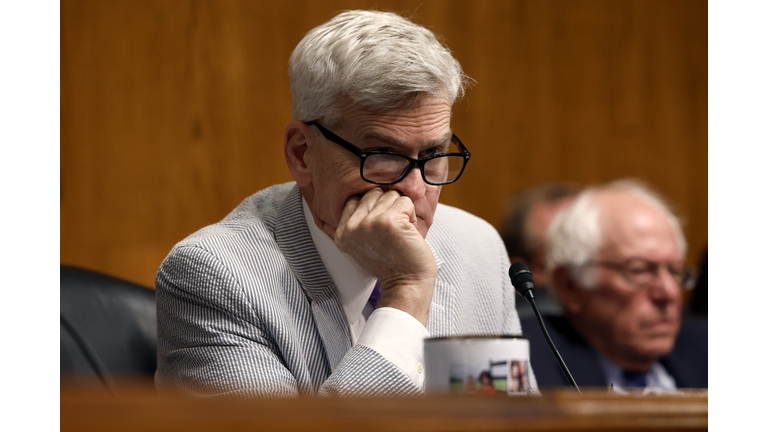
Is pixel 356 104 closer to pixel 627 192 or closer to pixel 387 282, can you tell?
pixel 387 282

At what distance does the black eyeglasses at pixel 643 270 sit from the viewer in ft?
6.51

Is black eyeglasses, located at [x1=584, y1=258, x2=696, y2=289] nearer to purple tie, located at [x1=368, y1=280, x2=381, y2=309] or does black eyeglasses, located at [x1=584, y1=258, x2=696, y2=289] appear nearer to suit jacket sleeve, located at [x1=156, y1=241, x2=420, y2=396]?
purple tie, located at [x1=368, y1=280, x2=381, y2=309]

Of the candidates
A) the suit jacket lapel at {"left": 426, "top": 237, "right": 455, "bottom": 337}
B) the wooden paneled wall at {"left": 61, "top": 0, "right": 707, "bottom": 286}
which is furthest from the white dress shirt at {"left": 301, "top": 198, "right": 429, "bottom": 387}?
the wooden paneled wall at {"left": 61, "top": 0, "right": 707, "bottom": 286}

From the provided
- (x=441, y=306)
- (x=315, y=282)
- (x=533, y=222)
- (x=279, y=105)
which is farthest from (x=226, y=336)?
(x=533, y=222)

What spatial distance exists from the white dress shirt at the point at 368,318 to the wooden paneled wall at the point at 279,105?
4.62 feet

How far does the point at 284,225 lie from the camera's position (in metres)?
1.25

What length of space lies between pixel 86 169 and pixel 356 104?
157 centimetres

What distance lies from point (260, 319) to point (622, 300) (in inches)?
47.0

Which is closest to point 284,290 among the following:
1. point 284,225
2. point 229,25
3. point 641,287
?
point 284,225

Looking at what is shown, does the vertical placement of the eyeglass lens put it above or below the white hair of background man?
above

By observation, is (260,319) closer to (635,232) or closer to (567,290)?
(567,290)

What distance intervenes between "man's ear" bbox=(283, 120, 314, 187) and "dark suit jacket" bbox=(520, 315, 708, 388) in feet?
2.64

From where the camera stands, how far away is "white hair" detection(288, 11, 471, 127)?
1151 millimetres

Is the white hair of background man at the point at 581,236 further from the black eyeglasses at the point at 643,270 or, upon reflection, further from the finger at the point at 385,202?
the finger at the point at 385,202
